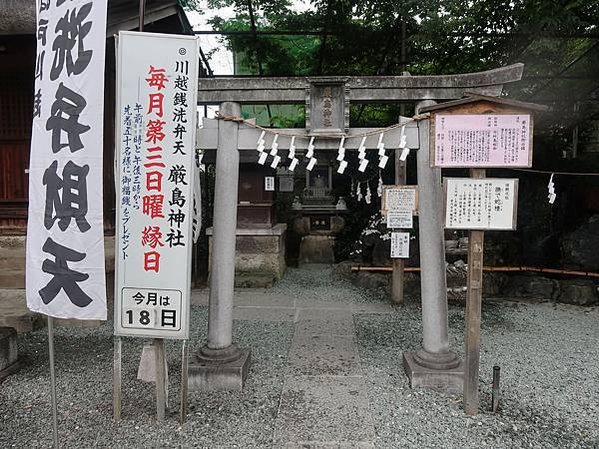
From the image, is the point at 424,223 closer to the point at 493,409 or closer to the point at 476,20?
the point at 493,409

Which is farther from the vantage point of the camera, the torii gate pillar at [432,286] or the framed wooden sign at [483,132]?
the torii gate pillar at [432,286]

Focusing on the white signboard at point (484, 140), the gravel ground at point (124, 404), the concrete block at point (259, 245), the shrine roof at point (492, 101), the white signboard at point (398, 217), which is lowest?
the gravel ground at point (124, 404)

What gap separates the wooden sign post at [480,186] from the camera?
3900 millimetres

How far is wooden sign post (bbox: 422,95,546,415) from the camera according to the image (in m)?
3.90

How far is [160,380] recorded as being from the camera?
3764 mm

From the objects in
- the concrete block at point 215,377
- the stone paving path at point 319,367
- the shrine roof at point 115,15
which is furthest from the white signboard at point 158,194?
the shrine roof at point 115,15

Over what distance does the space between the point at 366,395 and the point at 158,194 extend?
286cm

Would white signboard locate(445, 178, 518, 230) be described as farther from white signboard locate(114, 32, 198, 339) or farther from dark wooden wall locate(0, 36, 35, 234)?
dark wooden wall locate(0, 36, 35, 234)

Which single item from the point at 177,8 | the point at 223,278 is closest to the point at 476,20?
the point at 177,8

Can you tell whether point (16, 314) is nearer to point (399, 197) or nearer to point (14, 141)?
point (14, 141)

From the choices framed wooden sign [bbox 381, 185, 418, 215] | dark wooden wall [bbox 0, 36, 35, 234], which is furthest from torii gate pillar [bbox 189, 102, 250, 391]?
dark wooden wall [bbox 0, 36, 35, 234]

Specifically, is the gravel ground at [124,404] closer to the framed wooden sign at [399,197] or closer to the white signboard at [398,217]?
the white signboard at [398,217]

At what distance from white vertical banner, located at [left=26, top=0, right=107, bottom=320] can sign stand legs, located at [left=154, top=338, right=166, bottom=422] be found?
603 mm

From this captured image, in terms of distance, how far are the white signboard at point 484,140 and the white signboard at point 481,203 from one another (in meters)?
0.20
